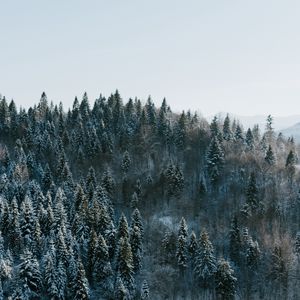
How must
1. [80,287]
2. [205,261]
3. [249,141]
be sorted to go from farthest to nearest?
[249,141] → [205,261] → [80,287]

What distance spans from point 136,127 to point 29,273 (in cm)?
7994

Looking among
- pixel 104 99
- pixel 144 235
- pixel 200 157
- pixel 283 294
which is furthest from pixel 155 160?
pixel 283 294

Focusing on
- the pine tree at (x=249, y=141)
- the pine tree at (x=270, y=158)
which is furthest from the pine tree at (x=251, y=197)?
the pine tree at (x=249, y=141)

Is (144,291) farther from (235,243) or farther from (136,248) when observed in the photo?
(235,243)

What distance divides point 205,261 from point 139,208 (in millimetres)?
33015

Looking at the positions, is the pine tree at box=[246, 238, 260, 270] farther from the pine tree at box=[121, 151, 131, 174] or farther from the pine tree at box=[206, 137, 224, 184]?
the pine tree at box=[121, 151, 131, 174]

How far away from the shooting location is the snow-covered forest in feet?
280

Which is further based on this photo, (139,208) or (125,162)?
(125,162)

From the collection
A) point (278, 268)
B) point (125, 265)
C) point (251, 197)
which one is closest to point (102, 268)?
point (125, 265)

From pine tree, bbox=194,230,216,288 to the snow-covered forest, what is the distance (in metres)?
0.27

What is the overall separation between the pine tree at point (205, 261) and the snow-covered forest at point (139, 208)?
0.27 metres

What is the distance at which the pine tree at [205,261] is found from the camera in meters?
89.9

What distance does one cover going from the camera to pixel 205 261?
90062 mm

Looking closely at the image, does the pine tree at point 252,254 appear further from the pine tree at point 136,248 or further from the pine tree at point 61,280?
the pine tree at point 61,280
